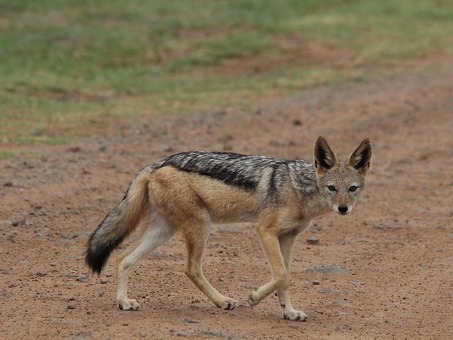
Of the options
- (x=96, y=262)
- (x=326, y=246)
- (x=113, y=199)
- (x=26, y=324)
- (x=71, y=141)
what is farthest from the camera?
(x=71, y=141)

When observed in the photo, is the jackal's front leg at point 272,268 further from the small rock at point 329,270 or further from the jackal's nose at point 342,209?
the small rock at point 329,270

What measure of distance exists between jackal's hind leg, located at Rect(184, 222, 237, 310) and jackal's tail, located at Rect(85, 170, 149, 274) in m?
0.42

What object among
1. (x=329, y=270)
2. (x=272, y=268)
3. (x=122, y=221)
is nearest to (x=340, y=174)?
(x=272, y=268)

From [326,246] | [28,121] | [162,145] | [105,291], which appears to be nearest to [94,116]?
[28,121]

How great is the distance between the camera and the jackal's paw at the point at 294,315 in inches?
297

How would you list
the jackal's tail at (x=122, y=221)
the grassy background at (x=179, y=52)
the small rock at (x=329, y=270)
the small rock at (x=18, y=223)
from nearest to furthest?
the jackal's tail at (x=122, y=221) < the small rock at (x=329, y=270) < the small rock at (x=18, y=223) < the grassy background at (x=179, y=52)

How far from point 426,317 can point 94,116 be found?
9.33 m

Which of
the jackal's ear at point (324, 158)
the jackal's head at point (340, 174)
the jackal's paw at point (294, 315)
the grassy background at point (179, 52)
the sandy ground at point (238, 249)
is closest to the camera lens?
the sandy ground at point (238, 249)

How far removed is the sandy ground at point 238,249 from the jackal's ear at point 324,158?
1025 mm

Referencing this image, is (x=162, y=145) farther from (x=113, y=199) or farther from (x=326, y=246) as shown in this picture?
(x=326, y=246)

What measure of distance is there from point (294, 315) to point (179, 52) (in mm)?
15275

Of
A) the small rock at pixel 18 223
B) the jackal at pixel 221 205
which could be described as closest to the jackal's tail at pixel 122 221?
the jackal at pixel 221 205

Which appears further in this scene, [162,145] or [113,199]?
[162,145]

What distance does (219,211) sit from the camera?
773 cm
